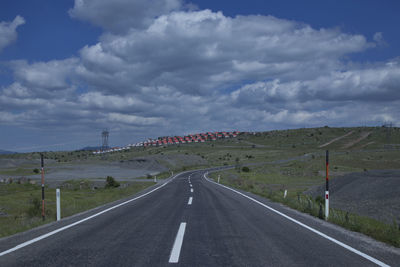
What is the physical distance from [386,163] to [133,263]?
73331 millimetres

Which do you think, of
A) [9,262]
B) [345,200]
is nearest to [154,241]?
[9,262]

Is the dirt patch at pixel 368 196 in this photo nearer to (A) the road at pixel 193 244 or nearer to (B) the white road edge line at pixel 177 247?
(A) the road at pixel 193 244

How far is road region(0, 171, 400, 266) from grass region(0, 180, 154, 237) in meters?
1.84

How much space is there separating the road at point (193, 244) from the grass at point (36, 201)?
184cm

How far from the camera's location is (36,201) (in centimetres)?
2217

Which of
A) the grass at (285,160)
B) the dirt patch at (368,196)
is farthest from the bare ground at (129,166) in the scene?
the dirt patch at (368,196)

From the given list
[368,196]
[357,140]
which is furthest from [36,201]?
[357,140]

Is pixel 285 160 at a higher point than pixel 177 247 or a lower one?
lower

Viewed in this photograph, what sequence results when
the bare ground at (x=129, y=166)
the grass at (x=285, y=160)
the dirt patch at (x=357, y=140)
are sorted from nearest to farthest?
the grass at (x=285, y=160) → the bare ground at (x=129, y=166) → the dirt patch at (x=357, y=140)

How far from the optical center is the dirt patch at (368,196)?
19453 millimetres

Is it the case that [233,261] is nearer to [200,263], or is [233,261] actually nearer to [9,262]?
[200,263]

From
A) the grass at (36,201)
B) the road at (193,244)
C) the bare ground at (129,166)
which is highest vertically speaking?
the road at (193,244)

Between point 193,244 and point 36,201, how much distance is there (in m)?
18.1

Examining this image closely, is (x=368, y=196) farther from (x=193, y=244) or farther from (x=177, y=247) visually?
(x=177, y=247)
